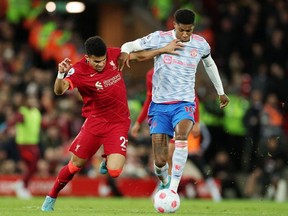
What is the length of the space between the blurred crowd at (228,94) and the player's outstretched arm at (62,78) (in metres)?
9.06

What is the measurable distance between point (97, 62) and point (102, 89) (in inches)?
16.5

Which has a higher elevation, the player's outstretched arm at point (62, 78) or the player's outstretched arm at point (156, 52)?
the player's outstretched arm at point (156, 52)

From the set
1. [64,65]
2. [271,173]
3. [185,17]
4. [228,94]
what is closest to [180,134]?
[185,17]

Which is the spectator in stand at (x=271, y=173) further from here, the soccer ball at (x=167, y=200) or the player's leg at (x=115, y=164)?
the soccer ball at (x=167, y=200)

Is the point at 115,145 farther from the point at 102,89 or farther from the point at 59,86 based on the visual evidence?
the point at 59,86

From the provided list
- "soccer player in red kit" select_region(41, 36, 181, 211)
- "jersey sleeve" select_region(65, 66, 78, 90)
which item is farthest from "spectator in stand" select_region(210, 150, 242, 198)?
"jersey sleeve" select_region(65, 66, 78, 90)

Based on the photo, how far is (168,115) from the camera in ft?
48.2

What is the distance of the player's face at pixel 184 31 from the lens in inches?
564

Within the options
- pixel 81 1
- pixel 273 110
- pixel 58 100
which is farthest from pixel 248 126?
pixel 81 1

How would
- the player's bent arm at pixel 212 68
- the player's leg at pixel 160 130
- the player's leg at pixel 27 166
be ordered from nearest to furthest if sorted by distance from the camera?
the player's leg at pixel 160 130, the player's bent arm at pixel 212 68, the player's leg at pixel 27 166

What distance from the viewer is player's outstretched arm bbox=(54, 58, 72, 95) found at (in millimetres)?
13352

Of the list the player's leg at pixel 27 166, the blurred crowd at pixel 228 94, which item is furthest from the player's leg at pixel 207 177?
the player's leg at pixel 27 166

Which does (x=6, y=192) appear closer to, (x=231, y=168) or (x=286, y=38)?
(x=231, y=168)

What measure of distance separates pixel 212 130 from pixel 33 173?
3949mm
